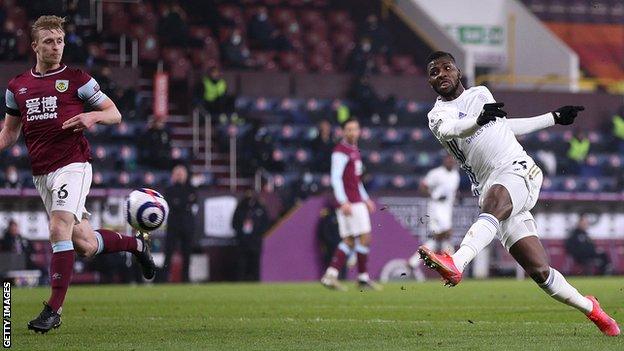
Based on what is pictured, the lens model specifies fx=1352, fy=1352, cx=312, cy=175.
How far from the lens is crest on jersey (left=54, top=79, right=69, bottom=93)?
10.1 m

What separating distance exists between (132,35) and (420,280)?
7.53 meters

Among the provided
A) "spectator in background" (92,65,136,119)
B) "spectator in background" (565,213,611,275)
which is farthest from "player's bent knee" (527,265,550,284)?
"spectator in background" (565,213,611,275)

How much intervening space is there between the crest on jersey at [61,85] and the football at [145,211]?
104cm

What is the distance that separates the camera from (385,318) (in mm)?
11875

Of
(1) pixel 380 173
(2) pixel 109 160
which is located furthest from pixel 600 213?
(2) pixel 109 160

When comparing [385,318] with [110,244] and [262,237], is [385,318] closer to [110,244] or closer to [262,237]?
[110,244]

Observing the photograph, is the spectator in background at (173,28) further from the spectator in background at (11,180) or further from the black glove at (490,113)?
the black glove at (490,113)

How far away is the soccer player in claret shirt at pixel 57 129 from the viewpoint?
10.0m

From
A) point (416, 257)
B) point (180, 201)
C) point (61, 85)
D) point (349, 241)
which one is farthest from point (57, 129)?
point (416, 257)

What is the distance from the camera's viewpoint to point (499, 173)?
9.36 meters

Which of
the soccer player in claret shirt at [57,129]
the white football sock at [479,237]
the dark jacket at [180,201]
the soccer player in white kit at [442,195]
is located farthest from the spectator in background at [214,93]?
the white football sock at [479,237]

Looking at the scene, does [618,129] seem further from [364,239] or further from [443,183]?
[364,239]

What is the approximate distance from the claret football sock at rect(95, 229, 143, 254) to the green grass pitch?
62 cm

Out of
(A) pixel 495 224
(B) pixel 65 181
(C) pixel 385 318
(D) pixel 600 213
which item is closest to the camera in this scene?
(A) pixel 495 224
